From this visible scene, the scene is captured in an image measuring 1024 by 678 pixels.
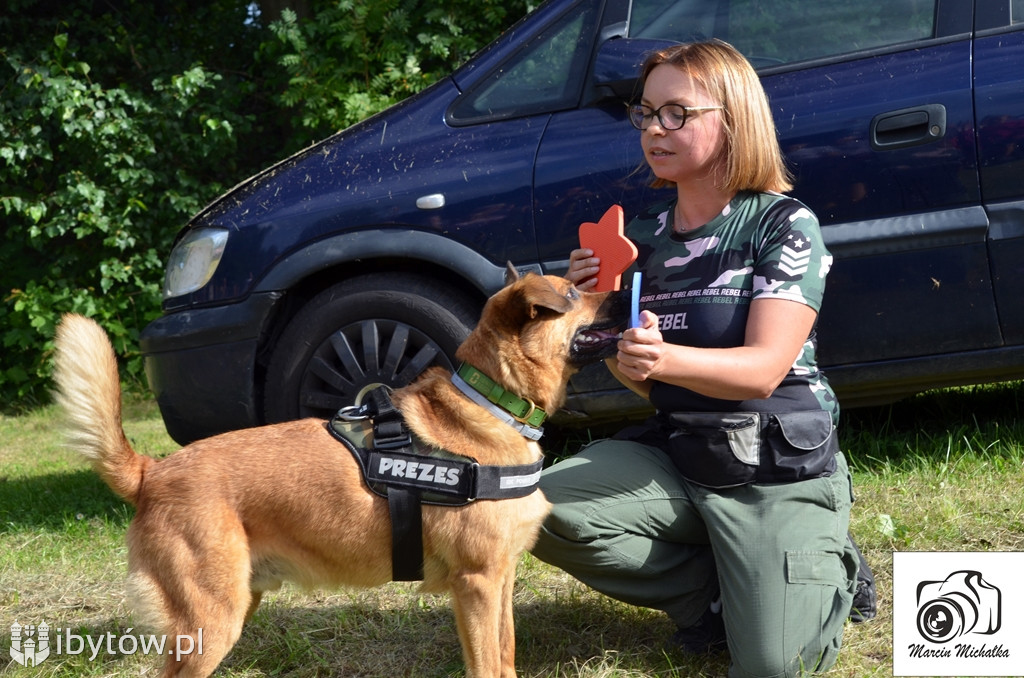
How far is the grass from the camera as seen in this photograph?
3.04 meters

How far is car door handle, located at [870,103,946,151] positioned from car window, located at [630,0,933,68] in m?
0.34

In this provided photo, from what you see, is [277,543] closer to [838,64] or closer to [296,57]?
[838,64]

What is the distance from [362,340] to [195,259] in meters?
0.85

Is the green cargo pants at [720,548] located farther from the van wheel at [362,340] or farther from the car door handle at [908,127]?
the car door handle at [908,127]

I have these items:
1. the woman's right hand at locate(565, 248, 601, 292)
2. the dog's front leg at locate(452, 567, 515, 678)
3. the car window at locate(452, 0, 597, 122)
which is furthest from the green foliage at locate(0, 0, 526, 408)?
the dog's front leg at locate(452, 567, 515, 678)

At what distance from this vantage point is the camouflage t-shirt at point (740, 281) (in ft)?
9.04

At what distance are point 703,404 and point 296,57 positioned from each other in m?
5.27

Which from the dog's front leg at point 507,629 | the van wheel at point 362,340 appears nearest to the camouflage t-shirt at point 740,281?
the dog's front leg at point 507,629

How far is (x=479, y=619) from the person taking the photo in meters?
2.64

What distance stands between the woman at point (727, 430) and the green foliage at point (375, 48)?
422 cm

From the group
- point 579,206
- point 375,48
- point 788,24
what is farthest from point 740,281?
point 375,48

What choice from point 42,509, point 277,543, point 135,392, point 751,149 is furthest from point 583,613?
point 135,392

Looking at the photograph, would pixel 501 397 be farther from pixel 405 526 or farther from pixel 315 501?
pixel 315 501

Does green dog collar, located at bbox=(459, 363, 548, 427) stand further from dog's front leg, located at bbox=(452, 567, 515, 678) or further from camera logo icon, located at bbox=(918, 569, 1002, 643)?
camera logo icon, located at bbox=(918, 569, 1002, 643)
